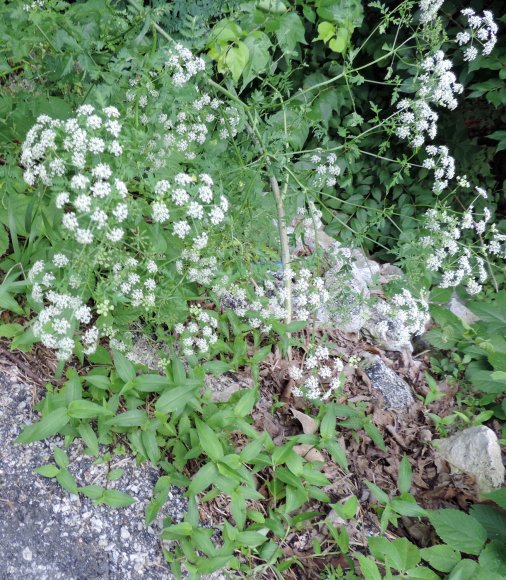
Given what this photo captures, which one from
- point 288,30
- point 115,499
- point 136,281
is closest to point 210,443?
point 115,499

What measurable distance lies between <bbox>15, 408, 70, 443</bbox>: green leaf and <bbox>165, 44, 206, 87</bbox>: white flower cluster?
124cm

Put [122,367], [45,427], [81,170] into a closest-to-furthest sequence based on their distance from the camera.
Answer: [81,170] → [45,427] → [122,367]

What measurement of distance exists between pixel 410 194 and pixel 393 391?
1.58 metres

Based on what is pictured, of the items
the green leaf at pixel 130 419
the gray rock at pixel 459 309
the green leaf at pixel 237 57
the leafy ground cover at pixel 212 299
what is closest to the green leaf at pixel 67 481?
the leafy ground cover at pixel 212 299

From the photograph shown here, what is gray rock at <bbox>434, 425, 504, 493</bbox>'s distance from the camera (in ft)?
8.96

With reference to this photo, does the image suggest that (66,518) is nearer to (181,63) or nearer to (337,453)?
(337,453)

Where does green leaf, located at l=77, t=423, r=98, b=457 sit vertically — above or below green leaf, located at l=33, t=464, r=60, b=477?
above

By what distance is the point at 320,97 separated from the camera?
11.7 feet

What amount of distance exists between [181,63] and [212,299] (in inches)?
37.8

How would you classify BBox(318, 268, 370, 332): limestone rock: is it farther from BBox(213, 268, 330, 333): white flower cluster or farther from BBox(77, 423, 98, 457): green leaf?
BBox(77, 423, 98, 457): green leaf

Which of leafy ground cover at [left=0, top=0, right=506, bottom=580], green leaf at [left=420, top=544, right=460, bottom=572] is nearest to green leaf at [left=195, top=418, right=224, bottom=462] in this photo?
leafy ground cover at [left=0, top=0, right=506, bottom=580]

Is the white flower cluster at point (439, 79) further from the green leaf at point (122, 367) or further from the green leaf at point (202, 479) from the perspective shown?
the green leaf at point (202, 479)

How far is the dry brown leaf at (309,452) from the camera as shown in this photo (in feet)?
8.52

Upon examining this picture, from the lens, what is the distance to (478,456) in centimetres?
276
